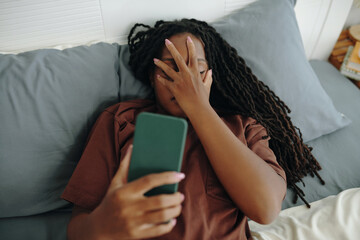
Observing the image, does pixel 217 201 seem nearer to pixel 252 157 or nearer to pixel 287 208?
pixel 252 157

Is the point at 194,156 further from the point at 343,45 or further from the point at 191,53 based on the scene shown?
the point at 343,45

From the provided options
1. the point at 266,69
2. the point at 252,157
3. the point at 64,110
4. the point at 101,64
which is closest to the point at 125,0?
the point at 101,64

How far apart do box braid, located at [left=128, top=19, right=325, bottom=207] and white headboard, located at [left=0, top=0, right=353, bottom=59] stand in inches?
3.1

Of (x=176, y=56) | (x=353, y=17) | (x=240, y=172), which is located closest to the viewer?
(x=240, y=172)

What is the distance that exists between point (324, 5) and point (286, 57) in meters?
0.54

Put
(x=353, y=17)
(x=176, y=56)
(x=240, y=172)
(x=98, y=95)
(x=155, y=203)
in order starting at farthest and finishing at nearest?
(x=353, y=17) → (x=98, y=95) → (x=176, y=56) → (x=240, y=172) → (x=155, y=203)

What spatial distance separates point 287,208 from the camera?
1024mm

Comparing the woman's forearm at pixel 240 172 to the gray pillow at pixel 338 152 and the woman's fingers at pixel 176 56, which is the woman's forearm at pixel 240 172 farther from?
the gray pillow at pixel 338 152

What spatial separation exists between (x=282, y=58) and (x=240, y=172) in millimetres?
652

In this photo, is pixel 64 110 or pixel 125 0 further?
pixel 125 0

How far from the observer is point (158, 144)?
1.81ft

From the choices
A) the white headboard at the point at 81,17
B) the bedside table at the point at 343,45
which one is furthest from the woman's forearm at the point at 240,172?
the bedside table at the point at 343,45

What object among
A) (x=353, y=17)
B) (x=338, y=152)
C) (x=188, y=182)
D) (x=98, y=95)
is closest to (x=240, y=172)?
(x=188, y=182)

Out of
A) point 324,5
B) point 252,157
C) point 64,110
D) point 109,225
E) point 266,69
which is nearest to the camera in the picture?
point 109,225
